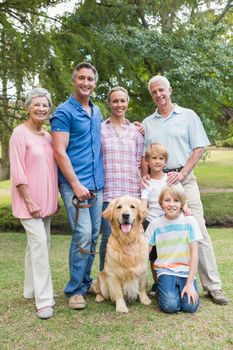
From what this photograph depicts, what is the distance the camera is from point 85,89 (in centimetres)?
411

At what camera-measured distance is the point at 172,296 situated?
3.99 metres

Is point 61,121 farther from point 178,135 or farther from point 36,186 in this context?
point 178,135

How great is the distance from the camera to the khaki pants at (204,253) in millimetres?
4375

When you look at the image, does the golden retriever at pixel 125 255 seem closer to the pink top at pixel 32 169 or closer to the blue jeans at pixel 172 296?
the blue jeans at pixel 172 296

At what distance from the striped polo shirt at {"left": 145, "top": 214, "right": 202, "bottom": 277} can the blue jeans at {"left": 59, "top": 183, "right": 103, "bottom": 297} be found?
64 cm

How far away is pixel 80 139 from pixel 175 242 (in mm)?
1389

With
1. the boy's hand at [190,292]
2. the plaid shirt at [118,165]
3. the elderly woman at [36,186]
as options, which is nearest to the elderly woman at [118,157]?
the plaid shirt at [118,165]

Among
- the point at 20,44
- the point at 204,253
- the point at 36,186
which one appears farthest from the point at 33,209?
the point at 20,44

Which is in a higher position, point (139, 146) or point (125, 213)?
point (139, 146)

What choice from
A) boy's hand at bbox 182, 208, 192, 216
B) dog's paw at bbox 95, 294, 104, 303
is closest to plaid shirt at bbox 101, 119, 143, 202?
boy's hand at bbox 182, 208, 192, 216

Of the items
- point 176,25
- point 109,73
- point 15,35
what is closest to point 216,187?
point 176,25

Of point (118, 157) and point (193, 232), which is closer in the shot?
point (193, 232)

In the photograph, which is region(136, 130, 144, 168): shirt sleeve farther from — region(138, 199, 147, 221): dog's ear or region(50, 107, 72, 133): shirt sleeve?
region(50, 107, 72, 133): shirt sleeve

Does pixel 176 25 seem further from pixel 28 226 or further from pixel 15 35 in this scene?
pixel 28 226
